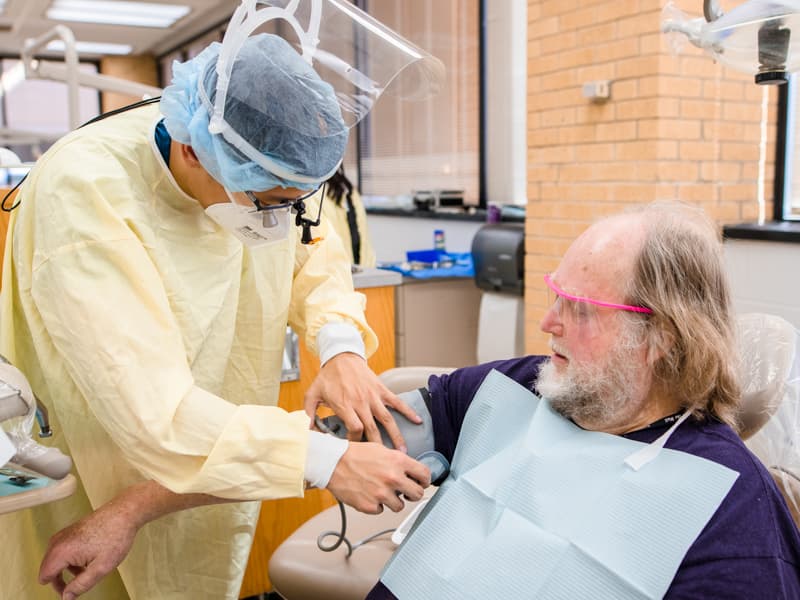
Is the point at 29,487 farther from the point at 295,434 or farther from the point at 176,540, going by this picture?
the point at 176,540

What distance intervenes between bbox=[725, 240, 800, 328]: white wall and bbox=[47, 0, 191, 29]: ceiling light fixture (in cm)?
579

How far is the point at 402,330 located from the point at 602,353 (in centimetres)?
231

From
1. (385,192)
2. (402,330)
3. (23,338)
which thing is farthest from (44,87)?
(23,338)

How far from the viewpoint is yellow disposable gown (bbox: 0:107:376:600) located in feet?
3.34

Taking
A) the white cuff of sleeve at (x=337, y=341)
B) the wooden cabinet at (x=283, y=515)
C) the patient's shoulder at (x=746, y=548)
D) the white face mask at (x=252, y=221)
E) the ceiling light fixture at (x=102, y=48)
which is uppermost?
the ceiling light fixture at (x=102, y=48)

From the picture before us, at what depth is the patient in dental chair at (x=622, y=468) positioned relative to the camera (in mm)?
1051

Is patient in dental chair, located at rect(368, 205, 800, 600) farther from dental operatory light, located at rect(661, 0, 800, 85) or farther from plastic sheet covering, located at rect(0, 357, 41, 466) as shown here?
plastic sheet covering, located at rect(0, 357, 41, 466)

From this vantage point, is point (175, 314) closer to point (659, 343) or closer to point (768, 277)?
point (659, 343)

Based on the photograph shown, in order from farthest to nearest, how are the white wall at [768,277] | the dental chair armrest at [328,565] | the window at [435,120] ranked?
the window at [435,120], the white wall at [768,277], the dental chair armrest at [328,565]

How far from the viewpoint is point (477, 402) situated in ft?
4.66

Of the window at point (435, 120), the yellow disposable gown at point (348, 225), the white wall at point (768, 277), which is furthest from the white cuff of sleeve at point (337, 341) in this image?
the window at point (435, 120)

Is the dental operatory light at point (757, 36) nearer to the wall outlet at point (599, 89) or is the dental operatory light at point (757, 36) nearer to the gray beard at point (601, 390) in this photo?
the gray beard at point (601, 390)

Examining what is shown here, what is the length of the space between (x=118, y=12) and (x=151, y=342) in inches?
279

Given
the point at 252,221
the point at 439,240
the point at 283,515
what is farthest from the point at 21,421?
the point at 439,240
